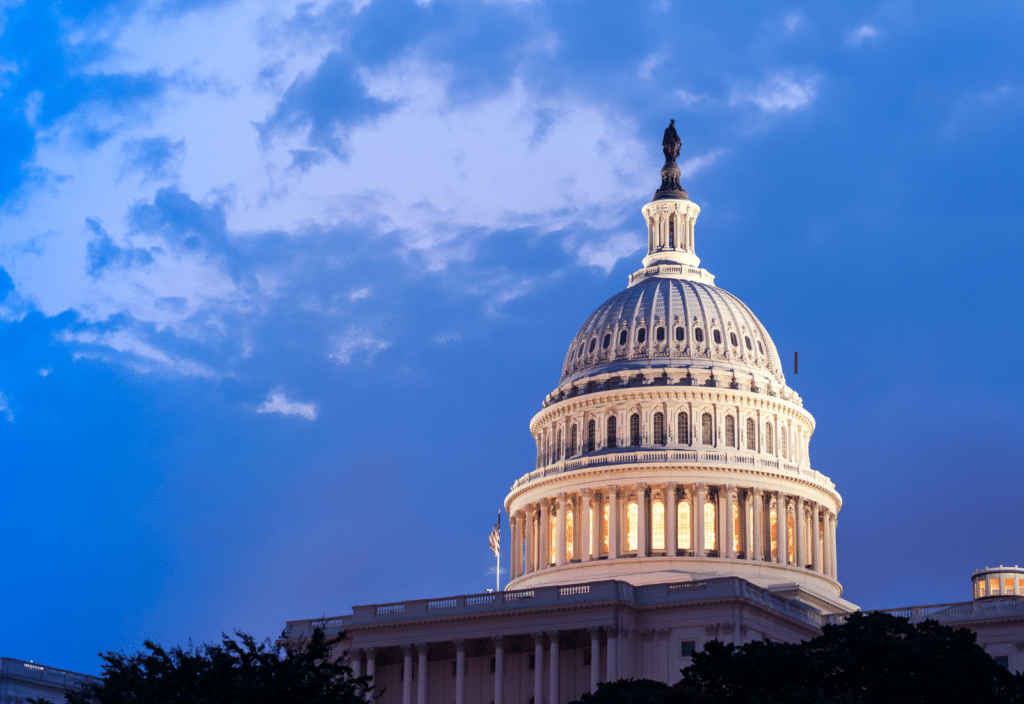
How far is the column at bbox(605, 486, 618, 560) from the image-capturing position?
5074 inches

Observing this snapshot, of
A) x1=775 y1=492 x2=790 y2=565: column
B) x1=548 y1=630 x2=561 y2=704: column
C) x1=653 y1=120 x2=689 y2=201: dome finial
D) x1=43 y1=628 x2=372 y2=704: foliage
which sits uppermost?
x1=653 y1=120 x2=689 y2=201: dome finial

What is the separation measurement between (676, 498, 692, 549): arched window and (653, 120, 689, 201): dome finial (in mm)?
31783

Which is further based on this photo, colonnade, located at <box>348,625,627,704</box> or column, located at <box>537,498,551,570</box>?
column, located at <box>537,498,551,570</box>

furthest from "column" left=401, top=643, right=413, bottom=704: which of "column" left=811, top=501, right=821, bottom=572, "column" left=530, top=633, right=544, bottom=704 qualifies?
"column" left=811, top=501, right=821, bottom=572

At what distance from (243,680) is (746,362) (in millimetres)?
73685

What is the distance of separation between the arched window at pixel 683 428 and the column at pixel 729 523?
5.52m

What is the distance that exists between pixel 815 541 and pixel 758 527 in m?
7.04

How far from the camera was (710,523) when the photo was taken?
129250mm

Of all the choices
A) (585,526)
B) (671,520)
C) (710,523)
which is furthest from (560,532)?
(710,523)

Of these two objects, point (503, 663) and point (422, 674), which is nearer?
point (503, 663)

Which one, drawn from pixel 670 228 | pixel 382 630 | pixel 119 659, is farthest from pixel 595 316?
pixel 119 659

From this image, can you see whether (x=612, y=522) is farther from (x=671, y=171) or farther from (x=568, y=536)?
(x=671, y=171)

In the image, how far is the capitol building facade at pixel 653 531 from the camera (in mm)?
105875

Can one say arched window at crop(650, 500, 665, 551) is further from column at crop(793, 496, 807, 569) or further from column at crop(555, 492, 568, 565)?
column at crop(793, 496, 807, 569)
